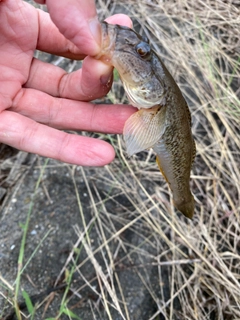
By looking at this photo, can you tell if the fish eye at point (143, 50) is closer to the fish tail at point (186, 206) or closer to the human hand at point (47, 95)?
the human hand at point (47, 95)

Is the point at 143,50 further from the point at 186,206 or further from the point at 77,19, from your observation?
the point at 186,206

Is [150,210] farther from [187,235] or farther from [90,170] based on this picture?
[90,170]

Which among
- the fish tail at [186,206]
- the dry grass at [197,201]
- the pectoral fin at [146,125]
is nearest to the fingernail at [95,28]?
the pectoral fin at [146,125]

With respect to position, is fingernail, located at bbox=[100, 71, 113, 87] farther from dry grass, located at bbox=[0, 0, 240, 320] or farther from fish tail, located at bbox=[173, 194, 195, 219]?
dry grass, located at bbox=[0, 0, 240, 320]

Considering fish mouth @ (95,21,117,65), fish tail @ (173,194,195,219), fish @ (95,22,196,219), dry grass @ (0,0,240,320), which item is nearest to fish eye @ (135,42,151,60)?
fish @ (95,22,196,219)

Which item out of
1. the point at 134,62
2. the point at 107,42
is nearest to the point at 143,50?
the point at 134,62

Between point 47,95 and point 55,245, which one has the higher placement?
point 47,95

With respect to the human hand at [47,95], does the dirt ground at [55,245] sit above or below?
below
